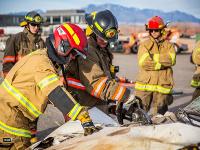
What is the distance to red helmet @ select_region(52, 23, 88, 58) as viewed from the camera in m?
3.18

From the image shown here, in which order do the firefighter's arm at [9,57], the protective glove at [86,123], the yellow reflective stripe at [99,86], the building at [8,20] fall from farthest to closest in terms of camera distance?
the building at [8,20]
the firefighter's arm at [9,57]
the yellow reflective stripe at [99,86]
the protective glove at [86,123]

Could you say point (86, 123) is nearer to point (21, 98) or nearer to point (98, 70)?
point (21, 98)

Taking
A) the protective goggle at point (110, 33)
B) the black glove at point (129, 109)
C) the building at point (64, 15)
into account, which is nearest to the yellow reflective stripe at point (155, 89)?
the protective goggle at point (110, 33)

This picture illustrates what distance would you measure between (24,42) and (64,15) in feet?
199

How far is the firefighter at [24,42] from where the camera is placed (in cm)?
614

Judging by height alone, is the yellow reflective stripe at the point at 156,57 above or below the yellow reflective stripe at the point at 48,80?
below

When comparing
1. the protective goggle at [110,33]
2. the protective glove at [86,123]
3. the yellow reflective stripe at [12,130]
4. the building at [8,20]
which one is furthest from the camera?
the building at [8,20]

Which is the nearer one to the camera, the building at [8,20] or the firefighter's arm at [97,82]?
the firefighter's arm at [97,82]

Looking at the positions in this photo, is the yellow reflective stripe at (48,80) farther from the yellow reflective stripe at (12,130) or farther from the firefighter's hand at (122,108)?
the firefighter's hand at (122,108)

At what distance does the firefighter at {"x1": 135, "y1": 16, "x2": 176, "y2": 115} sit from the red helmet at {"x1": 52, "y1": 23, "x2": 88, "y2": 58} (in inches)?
109

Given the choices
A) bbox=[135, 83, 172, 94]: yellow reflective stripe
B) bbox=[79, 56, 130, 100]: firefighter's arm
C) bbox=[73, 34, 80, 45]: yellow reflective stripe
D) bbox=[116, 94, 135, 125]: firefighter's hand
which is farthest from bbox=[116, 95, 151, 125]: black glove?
bbox=[135, 83, 172, 94]: yellow reflective stripe

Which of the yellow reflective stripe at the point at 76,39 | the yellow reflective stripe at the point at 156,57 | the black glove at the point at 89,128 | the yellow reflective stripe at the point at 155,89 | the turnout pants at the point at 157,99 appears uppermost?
the yellow reflective stripe at the point at 76,39

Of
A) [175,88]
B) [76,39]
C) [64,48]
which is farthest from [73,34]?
[175,88]

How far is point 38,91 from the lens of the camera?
308 centimetres
